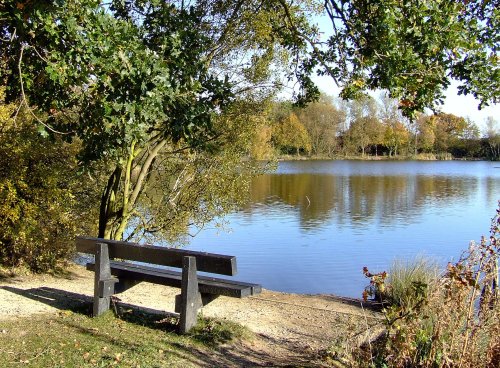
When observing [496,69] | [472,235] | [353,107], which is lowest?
[472,235]

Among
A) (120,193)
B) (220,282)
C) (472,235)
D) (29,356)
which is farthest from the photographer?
(472,235)

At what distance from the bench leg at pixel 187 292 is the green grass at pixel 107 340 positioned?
13 centimetres

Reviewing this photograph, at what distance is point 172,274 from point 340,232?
1418 centimetres

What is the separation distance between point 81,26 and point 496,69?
4.64 metres

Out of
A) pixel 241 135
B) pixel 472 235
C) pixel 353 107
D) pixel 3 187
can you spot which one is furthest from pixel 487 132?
pixel 3 187

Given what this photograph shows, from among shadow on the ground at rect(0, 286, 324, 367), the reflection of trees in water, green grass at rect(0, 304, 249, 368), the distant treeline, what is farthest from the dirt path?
the distant treeline

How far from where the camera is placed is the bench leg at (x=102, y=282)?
580cm

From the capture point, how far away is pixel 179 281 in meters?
5.63

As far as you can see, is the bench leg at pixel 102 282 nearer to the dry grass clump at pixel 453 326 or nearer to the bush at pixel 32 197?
the bush at pixel 32 197

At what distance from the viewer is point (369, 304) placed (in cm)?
909

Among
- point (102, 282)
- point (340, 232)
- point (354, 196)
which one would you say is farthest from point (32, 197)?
point (354, 196)

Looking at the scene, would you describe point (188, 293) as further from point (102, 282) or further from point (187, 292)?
point (102, 282)

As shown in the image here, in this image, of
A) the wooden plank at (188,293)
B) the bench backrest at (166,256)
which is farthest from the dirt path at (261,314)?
the bench backrest at (166,256)

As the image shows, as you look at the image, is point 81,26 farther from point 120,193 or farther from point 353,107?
point 353,107
